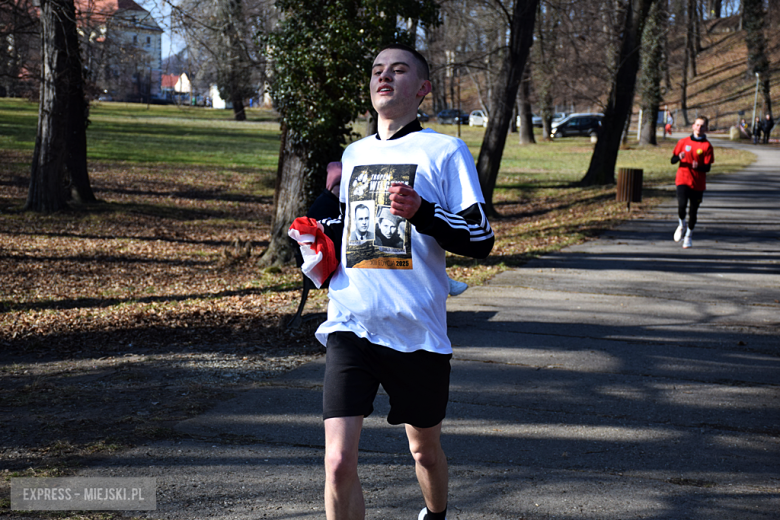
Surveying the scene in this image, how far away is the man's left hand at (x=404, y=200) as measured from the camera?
8.49 ft

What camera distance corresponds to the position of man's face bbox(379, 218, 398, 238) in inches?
114

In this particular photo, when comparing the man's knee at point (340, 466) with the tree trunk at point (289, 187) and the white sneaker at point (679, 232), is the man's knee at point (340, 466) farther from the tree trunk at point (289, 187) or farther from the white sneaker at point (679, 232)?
the white sneaker at point (679, 232)

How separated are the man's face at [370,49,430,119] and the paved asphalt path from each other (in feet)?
6.33

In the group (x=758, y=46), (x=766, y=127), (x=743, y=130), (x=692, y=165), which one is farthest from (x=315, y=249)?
(x=758, y=46)

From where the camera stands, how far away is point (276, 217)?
10992 mm

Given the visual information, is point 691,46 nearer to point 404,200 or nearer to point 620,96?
point 620,96

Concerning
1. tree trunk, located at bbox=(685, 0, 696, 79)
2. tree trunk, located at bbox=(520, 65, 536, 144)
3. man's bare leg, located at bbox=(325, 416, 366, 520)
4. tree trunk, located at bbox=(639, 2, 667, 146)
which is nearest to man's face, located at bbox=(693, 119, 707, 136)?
man's bare leg, located at bbox=(325, 416, 366, 520)

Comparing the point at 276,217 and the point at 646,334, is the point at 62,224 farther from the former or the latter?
the point at 646,334

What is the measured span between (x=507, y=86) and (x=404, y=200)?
14350mm

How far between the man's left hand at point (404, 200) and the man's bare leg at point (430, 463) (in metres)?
0.95

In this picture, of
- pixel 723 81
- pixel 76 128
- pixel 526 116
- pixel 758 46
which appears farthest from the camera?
pixel 723 81

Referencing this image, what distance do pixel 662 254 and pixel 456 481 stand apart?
8718 mm

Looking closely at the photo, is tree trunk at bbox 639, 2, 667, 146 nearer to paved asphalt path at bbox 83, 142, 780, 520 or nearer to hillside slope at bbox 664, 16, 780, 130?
hillside slope at bbox 664, 16, 780, 130

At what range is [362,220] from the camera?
2.96m
